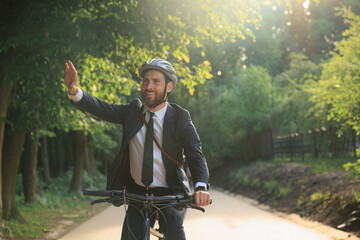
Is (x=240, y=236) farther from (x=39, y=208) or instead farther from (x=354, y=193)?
(x=39, y=208)

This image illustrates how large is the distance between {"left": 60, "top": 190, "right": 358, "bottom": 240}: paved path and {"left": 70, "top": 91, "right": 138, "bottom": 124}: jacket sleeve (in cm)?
579

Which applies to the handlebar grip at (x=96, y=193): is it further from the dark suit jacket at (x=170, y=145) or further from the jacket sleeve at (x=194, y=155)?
the jacket sleeve at (x=194, y=155)

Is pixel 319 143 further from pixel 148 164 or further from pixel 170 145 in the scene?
pixel 148 164

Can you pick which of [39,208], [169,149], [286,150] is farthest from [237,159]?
[169,149]

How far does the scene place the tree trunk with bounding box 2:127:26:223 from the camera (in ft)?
39.4

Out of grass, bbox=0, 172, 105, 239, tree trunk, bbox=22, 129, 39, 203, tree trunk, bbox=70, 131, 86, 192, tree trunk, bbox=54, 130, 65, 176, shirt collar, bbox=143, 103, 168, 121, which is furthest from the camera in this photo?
tree trunk, bbox=54, 130, 65, 176

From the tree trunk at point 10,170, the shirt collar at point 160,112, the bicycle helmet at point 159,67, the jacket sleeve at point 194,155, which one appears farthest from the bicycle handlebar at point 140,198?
the tree trunk at point 10,170

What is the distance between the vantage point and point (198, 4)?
10.7 meters

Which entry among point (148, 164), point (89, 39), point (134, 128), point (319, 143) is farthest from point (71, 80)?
point (319, 143)

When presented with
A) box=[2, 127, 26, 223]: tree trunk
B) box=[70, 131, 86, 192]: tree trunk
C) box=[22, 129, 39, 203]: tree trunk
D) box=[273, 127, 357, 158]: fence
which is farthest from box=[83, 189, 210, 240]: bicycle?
box=[70, 131, 86, 192]: tree trunk

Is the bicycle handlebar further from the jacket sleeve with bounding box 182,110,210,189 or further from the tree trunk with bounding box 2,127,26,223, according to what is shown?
the tree trunk with bounding box 2,127,26,223

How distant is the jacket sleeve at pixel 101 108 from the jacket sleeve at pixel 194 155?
54 centimetres

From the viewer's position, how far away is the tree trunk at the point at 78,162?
80.7 ft

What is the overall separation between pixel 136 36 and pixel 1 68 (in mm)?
2837
